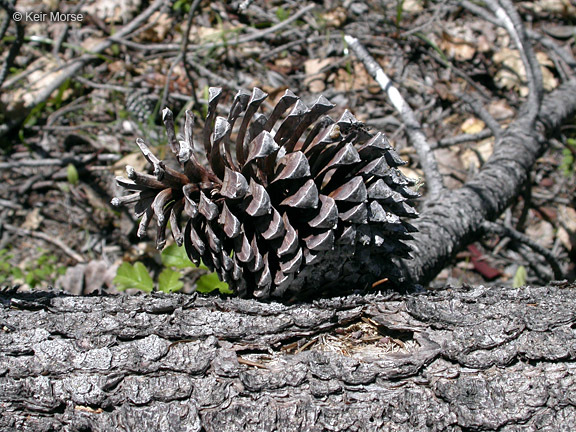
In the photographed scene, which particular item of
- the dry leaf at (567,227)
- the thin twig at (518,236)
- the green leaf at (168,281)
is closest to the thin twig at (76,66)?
the green leaf at (168,281)

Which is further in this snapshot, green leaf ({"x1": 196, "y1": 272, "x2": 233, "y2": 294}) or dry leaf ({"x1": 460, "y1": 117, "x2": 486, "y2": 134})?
dry leaf ({"x1": 460, "y1": 117, "x2": 486, "y2": 134})

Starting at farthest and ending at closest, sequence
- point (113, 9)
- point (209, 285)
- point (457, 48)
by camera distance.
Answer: point (113, 9) < point (457, 48) < point (209, 285)

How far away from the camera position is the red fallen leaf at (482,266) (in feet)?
9.69

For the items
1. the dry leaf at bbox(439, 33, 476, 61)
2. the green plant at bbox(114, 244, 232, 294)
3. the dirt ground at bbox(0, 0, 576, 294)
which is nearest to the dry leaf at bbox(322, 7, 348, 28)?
the dirt ground at bbox(0, 0, 576, 294)

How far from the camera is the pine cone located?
133 cm

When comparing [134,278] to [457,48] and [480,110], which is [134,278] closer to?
[480,110]

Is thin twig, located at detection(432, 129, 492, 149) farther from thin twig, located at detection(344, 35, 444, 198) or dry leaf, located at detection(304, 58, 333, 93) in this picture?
dry leaf, located at detection(304, 58, 333, 93)

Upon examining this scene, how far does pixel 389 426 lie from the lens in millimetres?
1242

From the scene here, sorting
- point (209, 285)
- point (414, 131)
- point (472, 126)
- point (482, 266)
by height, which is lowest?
point (482, 266)

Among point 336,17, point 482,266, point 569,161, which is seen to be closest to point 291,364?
point 482,266

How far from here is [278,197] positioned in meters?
1.44

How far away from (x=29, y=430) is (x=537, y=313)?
4.64 ft

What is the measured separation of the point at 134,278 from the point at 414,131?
1.51m

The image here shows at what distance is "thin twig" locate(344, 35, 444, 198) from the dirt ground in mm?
607
